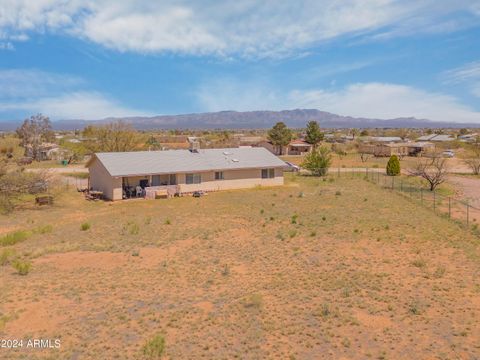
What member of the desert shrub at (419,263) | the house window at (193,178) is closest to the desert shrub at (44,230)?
the house window at (193,178)

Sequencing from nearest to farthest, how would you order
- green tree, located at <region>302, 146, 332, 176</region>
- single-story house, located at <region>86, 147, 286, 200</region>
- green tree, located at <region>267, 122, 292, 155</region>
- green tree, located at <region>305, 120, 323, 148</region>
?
1. single-story house, located at <region>86, 147, 286, 200</region>
2. green tree, located at <region>302, 146, 332, 176</region>
3. green tree, located at <region>267, 122, 292, 155</region>
4. green tree, located at <region>305, 120, 323, 148</region>

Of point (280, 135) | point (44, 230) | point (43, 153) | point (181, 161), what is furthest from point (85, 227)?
point (43, 153)

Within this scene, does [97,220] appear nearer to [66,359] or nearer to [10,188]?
[10,188]

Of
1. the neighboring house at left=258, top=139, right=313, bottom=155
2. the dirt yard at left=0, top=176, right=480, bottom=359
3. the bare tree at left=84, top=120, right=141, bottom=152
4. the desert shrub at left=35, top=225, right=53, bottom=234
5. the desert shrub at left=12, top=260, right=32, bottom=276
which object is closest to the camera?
the dirt yard at left=0, top=176, right=480, bottom=359

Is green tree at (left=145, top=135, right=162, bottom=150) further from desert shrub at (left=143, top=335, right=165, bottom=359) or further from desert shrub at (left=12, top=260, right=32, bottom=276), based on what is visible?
desert shrub at (left=143, top=335, right=165, bottom=359)

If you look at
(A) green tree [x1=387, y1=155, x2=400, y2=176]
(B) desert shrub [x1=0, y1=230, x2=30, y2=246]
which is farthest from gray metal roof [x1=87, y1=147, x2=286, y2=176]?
(A) green tree [x1=387, y1=155, x2=400, y2=176]

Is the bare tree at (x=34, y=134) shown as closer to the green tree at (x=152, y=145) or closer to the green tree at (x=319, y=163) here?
the green tree at (x=152, y=145)

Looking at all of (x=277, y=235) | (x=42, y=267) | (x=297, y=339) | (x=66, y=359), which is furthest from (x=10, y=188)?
(x=297, y=339)

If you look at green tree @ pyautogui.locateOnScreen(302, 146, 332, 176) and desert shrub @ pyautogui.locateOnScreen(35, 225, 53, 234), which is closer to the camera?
desert shrub @ pyautogui.locateOnScreen(35, 225, 53, 234)

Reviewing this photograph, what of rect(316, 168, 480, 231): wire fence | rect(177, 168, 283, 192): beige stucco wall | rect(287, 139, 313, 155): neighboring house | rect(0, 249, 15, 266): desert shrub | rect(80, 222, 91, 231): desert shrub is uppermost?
rect(287, 139, 313, 155): neighboring house
